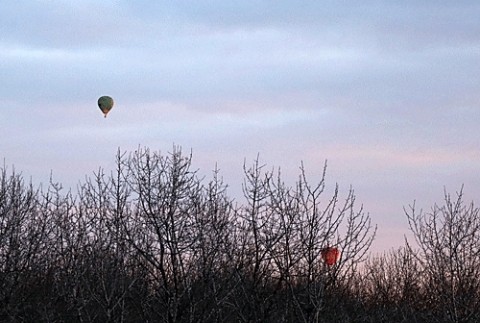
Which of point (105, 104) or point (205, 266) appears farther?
point (105, 104)

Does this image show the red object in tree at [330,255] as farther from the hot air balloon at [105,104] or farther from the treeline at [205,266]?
the hot air balloon at [105,104]

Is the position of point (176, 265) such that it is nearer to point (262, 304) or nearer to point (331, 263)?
point (262, 304)

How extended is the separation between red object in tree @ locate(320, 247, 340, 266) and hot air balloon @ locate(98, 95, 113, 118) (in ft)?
58.6

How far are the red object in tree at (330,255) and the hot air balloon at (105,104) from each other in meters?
17.9

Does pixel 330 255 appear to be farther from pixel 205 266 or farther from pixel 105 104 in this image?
pixel 105 104

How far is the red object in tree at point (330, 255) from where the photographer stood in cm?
1994

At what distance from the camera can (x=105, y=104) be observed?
36719 mm

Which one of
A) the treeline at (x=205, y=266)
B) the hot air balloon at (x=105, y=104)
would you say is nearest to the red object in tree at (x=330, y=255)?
the treeline at (x=205, y=266)

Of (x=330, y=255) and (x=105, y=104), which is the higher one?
(x=105, y=104)

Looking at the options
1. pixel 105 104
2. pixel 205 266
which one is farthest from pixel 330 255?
pixel 105 104

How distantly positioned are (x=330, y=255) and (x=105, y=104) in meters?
18.4

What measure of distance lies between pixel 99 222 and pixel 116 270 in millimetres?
4023

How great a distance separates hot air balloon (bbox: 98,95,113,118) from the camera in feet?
120

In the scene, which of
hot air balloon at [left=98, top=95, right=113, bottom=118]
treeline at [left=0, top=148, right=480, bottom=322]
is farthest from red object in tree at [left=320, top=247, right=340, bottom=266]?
hot air balloon at [left=98, top=95, right=113, bottom=118]
